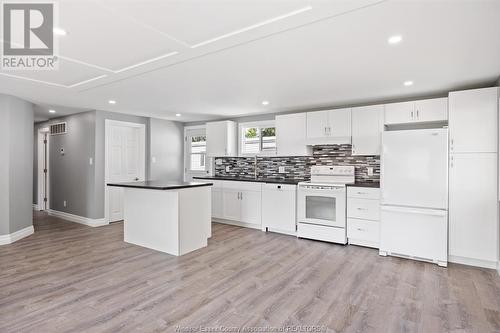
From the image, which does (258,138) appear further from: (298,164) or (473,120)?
(473,120)

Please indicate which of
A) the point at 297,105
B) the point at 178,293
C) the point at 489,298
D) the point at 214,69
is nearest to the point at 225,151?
the point at 297,105

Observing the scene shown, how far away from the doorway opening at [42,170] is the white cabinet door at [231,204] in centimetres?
464

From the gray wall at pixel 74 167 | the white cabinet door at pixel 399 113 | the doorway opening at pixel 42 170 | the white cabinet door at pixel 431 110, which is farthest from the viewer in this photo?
the doorway opening at pixel 42 170

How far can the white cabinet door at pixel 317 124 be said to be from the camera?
4.70 m

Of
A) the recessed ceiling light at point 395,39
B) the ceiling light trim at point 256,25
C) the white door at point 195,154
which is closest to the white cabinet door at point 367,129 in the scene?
the recessed ceiling light at point 395,39

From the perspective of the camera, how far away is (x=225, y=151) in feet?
19.2

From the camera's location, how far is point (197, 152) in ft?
22.9

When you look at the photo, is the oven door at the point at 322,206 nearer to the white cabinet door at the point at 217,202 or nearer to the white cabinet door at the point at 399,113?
the white cabinet door at the point at 399,113

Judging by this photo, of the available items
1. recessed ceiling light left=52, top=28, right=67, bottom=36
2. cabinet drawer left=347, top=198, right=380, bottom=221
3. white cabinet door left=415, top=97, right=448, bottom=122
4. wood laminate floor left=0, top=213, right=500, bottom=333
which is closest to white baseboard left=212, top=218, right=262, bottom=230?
wood laminate floor left=0, top=213, right=500, bottom=333

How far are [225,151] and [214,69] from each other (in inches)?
115

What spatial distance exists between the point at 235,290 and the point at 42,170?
6639mm

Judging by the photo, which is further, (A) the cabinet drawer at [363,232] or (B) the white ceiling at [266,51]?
(A) the cabinet drawer at [363,232]

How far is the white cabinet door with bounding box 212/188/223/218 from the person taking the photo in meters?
5.61
